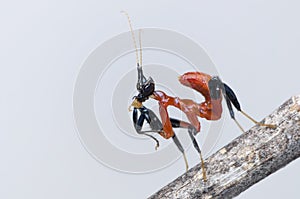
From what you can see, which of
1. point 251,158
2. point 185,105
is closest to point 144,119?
point 185,105

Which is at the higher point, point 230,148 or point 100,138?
point 100,138

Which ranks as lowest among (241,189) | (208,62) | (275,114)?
(241,189)

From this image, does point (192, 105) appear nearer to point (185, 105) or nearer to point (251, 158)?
point (185, 105)

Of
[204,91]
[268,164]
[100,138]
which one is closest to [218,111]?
[204,91]

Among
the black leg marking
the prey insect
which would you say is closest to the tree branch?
the prey insect

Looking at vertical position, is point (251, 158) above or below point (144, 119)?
below

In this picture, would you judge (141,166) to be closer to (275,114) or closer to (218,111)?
(218,111)

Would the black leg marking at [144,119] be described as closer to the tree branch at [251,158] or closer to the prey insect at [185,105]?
the prey insect at [185,105]
